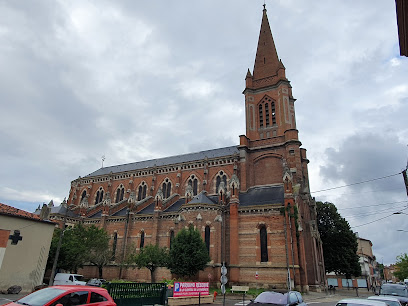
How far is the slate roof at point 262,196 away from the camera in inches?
1336

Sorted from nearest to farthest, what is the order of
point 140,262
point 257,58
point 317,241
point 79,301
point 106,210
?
point 79,301, point 140,262, point 317,241, point 106,210, point 257,58

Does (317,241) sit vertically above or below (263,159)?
below

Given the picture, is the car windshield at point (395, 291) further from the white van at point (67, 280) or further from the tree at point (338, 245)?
the tree at point (338, 245)

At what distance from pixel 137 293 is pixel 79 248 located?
19.3 metres

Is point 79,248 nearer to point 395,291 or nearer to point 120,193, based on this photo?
point 120,193

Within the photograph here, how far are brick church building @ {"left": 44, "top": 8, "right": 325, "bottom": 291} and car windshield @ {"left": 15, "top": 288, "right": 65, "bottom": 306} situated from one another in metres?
23.8

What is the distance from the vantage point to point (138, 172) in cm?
5047

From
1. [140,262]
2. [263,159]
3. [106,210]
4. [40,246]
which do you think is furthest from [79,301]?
[106,210]

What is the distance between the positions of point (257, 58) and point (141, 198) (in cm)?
3033

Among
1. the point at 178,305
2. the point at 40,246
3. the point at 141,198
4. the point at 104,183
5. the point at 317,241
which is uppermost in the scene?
the point at 104,183

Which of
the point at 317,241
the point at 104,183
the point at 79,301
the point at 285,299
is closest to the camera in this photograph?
the point at 79,301

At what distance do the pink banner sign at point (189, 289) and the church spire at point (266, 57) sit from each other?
34.3 meters

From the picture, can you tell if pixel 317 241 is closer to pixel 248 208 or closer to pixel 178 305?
pixel 248 208

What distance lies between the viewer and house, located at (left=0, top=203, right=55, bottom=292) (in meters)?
20.9
